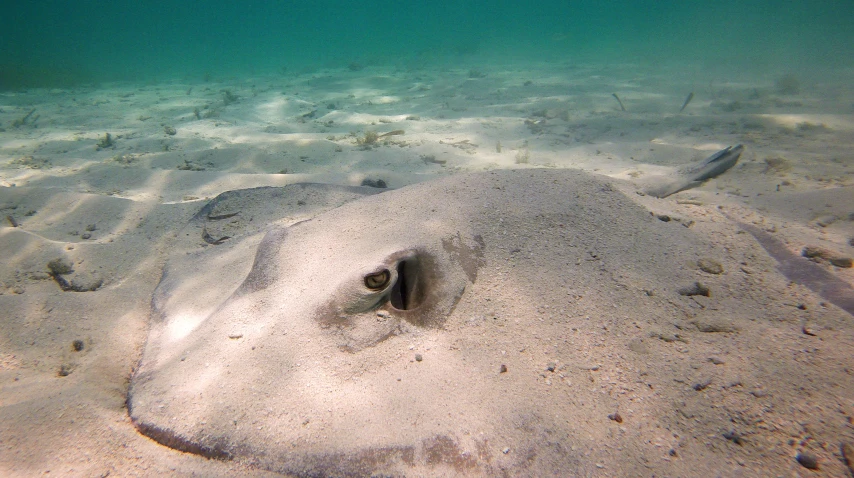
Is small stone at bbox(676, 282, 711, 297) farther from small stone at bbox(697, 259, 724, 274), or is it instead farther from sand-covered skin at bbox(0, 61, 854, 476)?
small stone at bbox(697, 259, 724, 274)

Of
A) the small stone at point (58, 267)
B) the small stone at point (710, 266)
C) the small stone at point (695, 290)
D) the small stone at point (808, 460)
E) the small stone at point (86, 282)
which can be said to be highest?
the small stone at point (710, 266)

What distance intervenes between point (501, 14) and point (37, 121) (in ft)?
372

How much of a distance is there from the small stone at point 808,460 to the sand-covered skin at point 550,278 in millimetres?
21

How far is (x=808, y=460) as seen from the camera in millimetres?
1614

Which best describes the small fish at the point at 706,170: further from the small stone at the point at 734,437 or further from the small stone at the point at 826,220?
the small stone at the point at 734,437

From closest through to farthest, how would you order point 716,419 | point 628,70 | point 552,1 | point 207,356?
point 716,419, point 207,356, point 628,70, point 552,1

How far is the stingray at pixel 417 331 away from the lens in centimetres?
166

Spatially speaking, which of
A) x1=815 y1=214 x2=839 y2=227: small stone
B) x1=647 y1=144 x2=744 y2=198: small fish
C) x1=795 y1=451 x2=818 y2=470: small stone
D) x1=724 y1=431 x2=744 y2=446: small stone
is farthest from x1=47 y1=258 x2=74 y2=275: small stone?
x1=815 y1=214 x2=839 y2=227: small stone

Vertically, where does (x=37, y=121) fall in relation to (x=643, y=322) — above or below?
below

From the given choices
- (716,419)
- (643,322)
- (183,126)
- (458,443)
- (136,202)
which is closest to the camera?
(458,443)

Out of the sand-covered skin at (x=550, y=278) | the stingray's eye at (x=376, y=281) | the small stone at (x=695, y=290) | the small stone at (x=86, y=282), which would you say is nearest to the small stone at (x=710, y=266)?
the sand-covered skin at (x=550, y=278)

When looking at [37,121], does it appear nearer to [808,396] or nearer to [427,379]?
[427,379]

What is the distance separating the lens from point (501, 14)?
338 ft

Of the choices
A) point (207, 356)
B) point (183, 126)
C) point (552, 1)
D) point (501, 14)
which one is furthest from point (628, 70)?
point (552, 1)
